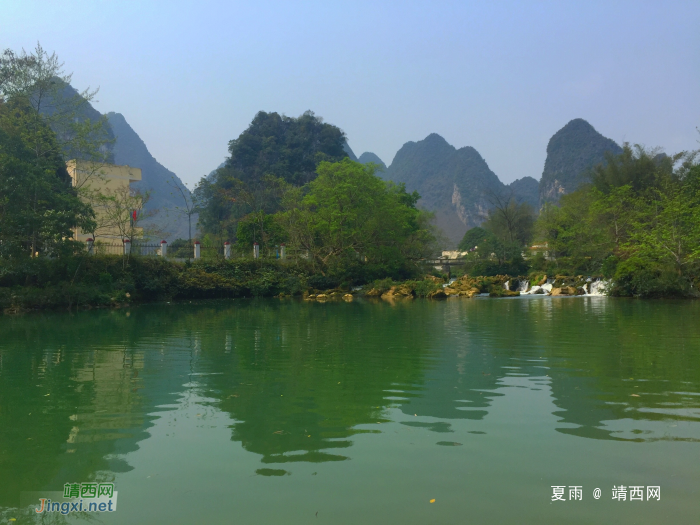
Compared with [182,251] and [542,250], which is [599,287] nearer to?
[542,250]

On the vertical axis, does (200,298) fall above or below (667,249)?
below

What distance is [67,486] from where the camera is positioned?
145 inches

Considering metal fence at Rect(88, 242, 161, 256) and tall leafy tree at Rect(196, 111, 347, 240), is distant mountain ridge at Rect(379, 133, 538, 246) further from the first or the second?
metal fence at Rect(88, 242, 161, 256)

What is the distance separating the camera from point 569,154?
99.1 meters

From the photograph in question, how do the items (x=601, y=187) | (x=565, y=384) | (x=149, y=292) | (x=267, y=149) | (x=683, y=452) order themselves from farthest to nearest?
(x=267, y=149) < (x=601, y=187) < (x=149, y=292) < (x=565, y=384) < (x=683, y=452)

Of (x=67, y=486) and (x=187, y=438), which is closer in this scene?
(x=67, y=486)

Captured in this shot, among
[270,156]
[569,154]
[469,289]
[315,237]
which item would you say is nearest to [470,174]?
[569,154]

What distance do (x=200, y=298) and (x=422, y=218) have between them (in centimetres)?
2608

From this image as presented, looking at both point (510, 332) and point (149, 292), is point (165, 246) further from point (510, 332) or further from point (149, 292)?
point (510, 332)

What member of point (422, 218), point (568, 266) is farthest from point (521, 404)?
point (422, 218)

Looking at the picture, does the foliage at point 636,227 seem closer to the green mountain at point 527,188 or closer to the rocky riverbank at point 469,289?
the rocky riverbank at point 469,289

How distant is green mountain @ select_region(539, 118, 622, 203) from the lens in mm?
95250

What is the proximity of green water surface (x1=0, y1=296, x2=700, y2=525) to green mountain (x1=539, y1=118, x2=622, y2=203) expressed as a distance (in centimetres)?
9181

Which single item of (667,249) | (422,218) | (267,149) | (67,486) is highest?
(267,149)
